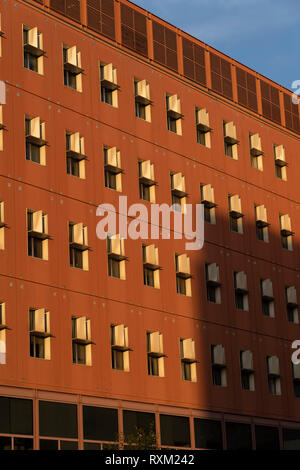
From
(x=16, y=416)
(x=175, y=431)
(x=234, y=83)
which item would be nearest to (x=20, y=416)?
(x=16, y=416)

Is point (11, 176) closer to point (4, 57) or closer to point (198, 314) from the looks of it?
point (4, 57)

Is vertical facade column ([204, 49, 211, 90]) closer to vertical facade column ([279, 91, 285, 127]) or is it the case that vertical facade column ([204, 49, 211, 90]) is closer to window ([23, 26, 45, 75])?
vertical facade column ([279, 91, 285, 127])

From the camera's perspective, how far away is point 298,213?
279ft

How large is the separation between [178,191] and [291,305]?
1443 cm

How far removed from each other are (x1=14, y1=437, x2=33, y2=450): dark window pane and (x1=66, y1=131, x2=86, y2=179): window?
685 inches

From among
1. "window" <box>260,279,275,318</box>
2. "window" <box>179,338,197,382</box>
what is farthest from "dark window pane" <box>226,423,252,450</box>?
"window" <box>260,279,275,318</box>

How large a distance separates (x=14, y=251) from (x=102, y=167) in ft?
33.5

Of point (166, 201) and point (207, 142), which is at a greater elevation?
point (207, 142)

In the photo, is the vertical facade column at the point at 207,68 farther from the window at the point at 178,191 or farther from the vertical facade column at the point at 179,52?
the window at the point at 178,191

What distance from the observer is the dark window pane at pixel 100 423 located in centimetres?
6253

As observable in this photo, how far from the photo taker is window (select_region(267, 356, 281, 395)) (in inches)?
3009

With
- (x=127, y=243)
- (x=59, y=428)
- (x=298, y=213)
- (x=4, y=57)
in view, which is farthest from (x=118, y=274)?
(x=298, y=213)

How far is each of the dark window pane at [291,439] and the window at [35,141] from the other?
2814 cm

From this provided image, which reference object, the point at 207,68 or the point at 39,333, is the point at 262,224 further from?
the point at 39,333
